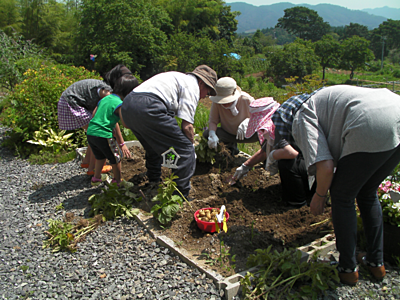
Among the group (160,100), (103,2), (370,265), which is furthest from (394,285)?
(103,2)

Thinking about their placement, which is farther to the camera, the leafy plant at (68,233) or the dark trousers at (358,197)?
the leafy plant at (68,233)

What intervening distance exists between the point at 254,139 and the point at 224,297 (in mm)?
2698

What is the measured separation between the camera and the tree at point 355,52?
113 feet

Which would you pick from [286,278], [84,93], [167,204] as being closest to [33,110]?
[84,93]

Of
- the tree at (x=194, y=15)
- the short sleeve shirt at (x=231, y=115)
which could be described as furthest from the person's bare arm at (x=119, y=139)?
the tree at (x=194, y=15)

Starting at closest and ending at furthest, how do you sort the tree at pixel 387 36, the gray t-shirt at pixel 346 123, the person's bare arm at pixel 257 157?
the gray t-shirt at pixel 346 123, the person's bare arm at pixel 257 157, the tree at pixel 387 36

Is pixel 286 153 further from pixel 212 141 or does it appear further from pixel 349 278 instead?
pixel 212 141

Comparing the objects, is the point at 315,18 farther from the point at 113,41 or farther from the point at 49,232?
the point at 49,232

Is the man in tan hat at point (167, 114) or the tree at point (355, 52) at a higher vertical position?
the tree at point (355, 52)

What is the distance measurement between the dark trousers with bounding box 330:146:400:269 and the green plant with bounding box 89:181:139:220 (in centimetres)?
192

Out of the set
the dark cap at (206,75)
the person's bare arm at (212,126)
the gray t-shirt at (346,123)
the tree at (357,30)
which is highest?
the tree at (357,30)

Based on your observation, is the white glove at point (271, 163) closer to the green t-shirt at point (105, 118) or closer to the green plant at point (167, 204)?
the green plant at point (167, 204)

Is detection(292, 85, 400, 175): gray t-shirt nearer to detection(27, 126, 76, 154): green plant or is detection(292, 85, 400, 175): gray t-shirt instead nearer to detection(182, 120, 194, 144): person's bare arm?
detection(182, 120, 194, 144): person's bare arm

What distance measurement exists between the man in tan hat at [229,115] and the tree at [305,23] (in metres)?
115
